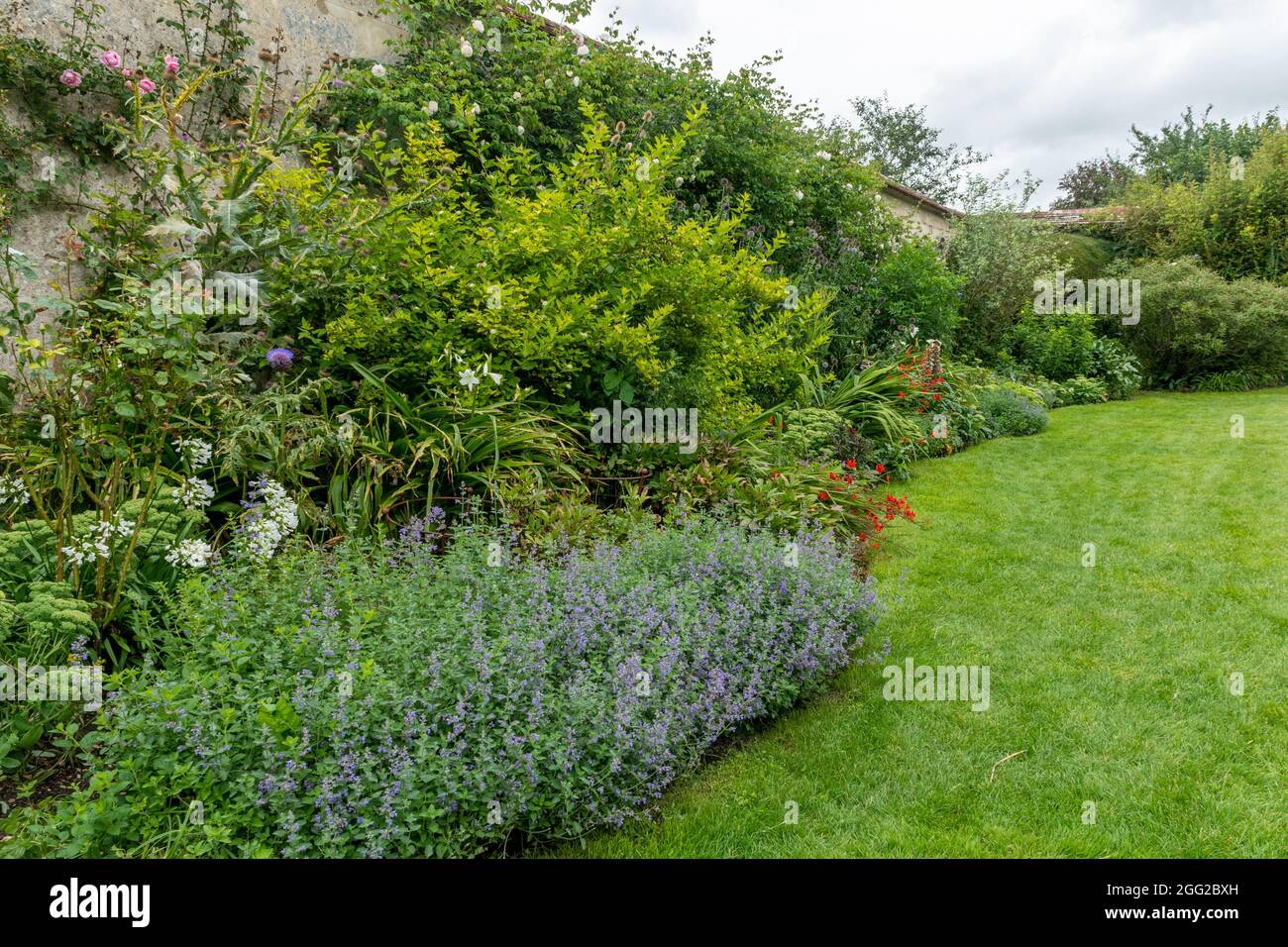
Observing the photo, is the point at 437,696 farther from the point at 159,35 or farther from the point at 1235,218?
the point at 1235,218

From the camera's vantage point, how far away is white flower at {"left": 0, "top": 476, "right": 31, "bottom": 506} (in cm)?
300

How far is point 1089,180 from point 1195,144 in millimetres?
7059

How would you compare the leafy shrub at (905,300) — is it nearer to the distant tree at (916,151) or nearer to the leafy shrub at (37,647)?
the leafy shrub at (37,647)

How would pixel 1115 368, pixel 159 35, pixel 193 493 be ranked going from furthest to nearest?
1. pixel 1115 368
2. pixel 159 35
3. pixel 193 493

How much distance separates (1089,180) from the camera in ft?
92.0

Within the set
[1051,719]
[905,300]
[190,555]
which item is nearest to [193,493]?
[190,555]

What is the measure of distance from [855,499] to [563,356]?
2.23m
